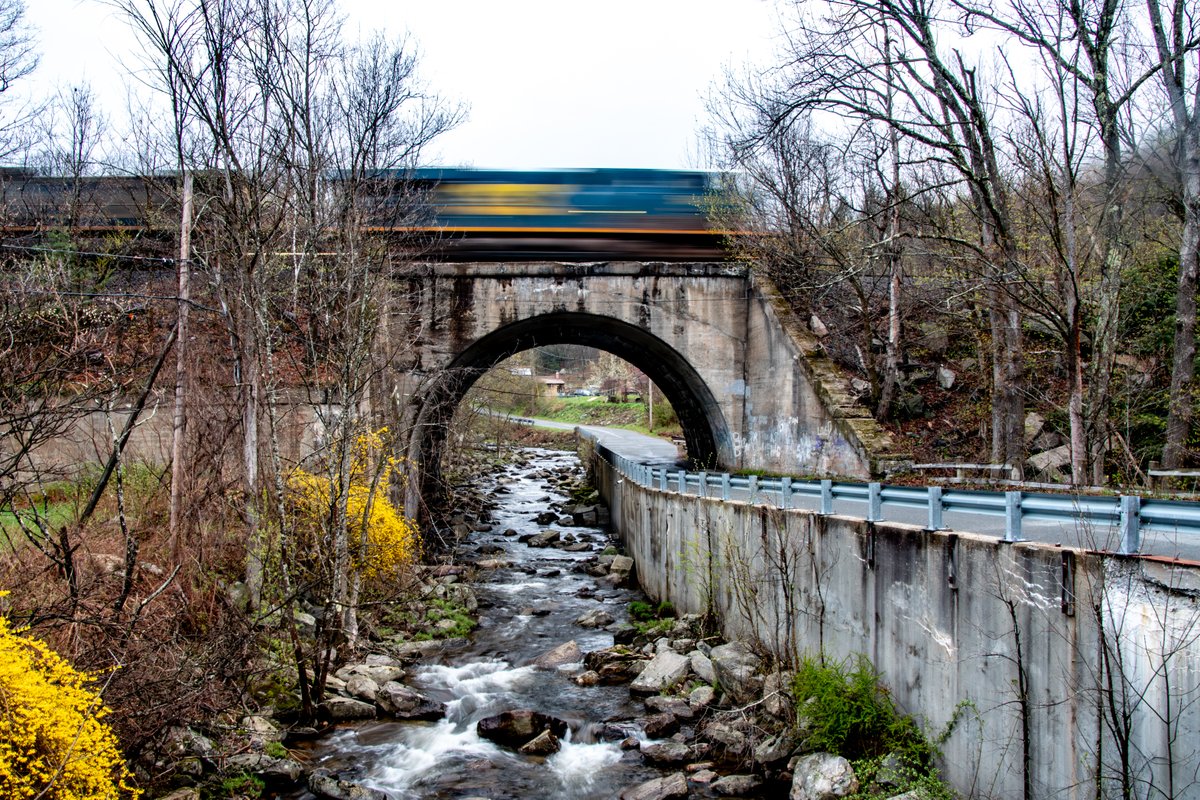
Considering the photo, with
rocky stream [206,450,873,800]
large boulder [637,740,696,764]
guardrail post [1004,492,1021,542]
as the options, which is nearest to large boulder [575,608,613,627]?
rocky stream [206,450,873,800]

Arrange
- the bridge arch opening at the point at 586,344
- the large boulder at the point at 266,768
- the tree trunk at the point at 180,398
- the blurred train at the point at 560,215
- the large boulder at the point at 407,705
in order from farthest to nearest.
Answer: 1. the blurred train at the point at 560,215
2. the bridge arch opening at the point at 586,344
3. the large boulder at the point at 407,705
4. the tree trunk at the point at 180,398
5. the large boulder at the point at 266,768

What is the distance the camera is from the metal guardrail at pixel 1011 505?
6281 mm

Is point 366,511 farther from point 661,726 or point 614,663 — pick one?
point 661,726

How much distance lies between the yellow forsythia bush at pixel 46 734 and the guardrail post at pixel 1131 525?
26.5ft

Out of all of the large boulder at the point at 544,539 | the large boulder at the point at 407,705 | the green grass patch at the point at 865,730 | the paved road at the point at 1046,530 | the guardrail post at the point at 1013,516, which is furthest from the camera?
the large boulder at the point at 544,539

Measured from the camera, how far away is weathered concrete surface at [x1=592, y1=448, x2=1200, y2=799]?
19.6 feet

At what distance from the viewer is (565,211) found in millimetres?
21141

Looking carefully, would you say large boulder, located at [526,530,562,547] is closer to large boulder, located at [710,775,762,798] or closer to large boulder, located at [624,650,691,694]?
large boulder, located at [624,650,691,694]

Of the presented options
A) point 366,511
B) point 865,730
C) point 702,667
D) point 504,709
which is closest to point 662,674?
point 702,667

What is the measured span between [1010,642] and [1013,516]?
1.06 metres

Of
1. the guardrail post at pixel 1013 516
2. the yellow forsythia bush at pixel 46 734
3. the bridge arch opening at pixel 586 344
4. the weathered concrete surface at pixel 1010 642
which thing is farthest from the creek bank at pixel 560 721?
the bridge arch opening at pixel 586 344

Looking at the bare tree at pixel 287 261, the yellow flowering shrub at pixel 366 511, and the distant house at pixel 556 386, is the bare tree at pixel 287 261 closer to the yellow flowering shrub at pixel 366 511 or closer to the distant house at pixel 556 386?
the yellow flowering shrub at pixel 366 511

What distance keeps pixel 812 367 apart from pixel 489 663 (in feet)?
29.5

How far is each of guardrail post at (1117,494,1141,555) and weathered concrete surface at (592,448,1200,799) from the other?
146 mm
